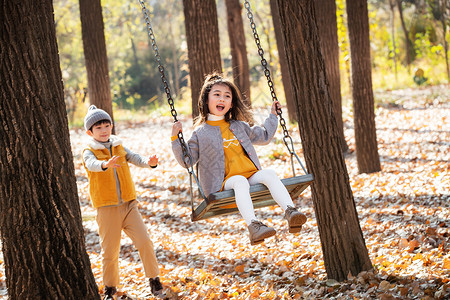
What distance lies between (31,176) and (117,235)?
65.3 inches

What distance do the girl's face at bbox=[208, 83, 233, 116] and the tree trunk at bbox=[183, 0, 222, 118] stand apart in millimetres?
2991

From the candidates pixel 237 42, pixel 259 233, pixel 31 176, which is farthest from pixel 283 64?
pixel 31 176

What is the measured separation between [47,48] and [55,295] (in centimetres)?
171

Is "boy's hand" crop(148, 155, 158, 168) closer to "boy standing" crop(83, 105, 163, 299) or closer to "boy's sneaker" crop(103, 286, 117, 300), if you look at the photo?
"boy standing" crop(83, 105, 163, 299)

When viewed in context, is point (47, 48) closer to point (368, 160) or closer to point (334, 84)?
point (368, 160)

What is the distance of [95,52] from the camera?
9523mm

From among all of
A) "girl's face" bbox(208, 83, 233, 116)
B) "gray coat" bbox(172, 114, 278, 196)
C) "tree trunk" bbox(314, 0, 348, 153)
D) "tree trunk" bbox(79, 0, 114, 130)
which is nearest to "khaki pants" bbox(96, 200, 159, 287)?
"gray coat" bbox(172, 114, 278, 196)

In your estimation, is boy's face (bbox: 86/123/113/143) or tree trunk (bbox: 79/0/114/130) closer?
boy's face (bbox: 86/123/113/143)

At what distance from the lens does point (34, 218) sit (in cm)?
362

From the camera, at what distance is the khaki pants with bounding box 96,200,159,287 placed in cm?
507

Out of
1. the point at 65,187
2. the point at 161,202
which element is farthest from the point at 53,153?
the point at 161,202

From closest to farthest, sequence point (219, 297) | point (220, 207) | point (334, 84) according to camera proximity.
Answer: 1. point (220, 207)
2. point (219, 297)
3. point (334, 84)

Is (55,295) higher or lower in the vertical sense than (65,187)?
lower

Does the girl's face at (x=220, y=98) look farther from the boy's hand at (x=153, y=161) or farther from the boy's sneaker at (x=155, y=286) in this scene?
the boy's sneaker at (x=155, y=286)
